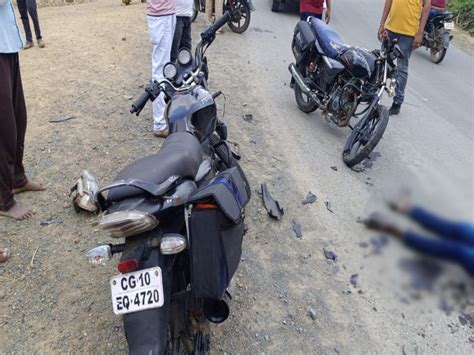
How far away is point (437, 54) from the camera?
8312mm

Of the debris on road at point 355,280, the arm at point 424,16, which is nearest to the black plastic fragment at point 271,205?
the debris on road at point 355,280

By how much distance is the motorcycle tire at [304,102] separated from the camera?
5.38m

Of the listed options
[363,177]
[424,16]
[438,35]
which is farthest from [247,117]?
[438,35]

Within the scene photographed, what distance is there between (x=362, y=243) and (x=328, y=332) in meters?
0.72

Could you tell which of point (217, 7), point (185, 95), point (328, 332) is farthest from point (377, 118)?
point (217, 7)

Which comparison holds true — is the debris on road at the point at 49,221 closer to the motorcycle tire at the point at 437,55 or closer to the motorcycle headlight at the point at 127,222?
the motorcycle headlight at the point at 127,222

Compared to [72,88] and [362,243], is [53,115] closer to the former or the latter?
[72,88]

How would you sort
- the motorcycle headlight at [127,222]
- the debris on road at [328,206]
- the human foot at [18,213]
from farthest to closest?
the debris on road at [328,206] < the human foot at [18,213] < the motorcycle headlight at [127,222]

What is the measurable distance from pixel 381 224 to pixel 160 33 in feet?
10.1

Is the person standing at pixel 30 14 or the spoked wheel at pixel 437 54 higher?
the person standing at pixel 30 14

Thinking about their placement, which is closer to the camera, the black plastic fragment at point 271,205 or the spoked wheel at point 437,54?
the black plastic fragment at point 271,205

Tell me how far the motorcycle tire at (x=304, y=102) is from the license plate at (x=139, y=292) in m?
3.96

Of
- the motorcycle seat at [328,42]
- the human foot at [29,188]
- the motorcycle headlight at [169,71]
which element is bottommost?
the human foot at [29,188]

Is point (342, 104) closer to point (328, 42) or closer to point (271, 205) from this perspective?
point (328, 42)
